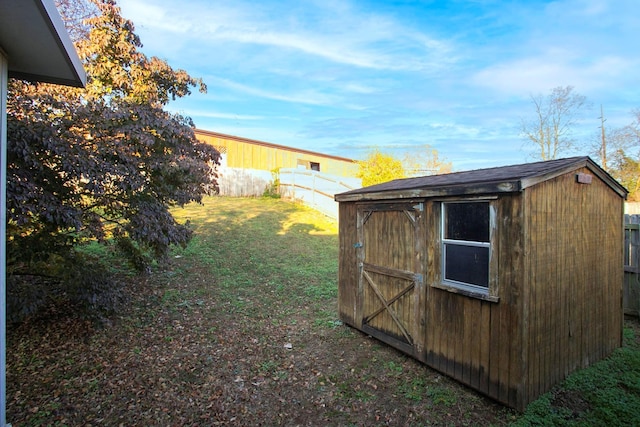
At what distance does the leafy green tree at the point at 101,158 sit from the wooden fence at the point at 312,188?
9.24 m

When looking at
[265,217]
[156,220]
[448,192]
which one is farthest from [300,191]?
[448,192]

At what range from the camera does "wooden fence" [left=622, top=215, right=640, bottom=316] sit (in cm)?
563

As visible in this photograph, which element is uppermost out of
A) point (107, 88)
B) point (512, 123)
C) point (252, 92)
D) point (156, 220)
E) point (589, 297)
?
point (252, 92)

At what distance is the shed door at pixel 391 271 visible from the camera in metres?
4.33

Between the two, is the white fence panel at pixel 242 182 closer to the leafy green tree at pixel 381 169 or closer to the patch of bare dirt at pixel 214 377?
the leafy green tree at pixel 381 169

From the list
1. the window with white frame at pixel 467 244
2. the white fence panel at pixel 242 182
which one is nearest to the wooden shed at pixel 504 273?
the window with white frame at pixel 467 244

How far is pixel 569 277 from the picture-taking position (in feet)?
12.3

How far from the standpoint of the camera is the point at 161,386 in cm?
373

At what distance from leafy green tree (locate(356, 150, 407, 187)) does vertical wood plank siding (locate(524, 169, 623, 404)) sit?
44.7 feet

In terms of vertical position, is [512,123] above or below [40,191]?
above

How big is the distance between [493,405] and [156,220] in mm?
5139

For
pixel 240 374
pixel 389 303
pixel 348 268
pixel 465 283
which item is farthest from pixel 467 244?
pixel 240 374

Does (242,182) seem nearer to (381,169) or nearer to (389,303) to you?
(381,169)

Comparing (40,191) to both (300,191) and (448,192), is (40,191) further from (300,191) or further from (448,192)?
(300,191)
